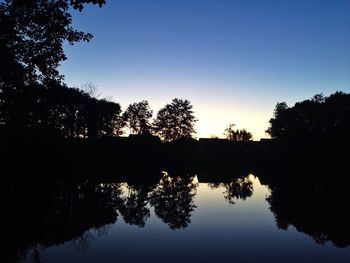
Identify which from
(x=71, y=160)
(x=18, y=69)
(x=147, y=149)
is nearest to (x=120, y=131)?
(x=147, y=149)

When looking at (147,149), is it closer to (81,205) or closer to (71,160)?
(71,160)

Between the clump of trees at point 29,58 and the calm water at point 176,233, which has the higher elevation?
the clump of trees at point 29,58

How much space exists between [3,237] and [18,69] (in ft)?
33.8

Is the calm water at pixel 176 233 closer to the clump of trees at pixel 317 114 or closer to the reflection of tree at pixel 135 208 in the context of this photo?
the reflection of tree at pixel 135 208

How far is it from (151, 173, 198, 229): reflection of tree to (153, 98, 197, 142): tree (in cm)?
8621

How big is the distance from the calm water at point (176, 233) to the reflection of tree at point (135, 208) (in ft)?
0.21

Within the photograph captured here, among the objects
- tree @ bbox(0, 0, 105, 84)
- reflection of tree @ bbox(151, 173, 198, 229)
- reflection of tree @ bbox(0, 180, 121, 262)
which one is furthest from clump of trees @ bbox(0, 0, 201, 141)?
reflection of tree @ bbox(151, 173, 198, 229)

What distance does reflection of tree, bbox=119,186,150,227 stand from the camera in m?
20.9

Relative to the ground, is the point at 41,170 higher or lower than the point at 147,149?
lower

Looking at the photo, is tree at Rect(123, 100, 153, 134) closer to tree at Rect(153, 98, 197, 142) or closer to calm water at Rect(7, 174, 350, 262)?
tree at Rect(153, 98, 197, 142)

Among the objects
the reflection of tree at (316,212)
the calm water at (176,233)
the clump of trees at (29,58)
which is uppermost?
the clump of trees at (29,58)

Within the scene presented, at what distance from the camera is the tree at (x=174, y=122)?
12262 cm

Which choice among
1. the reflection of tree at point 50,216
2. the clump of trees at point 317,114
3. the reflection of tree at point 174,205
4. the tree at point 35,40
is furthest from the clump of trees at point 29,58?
the clump of trees at point 317,114

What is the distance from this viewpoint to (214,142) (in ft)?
328
